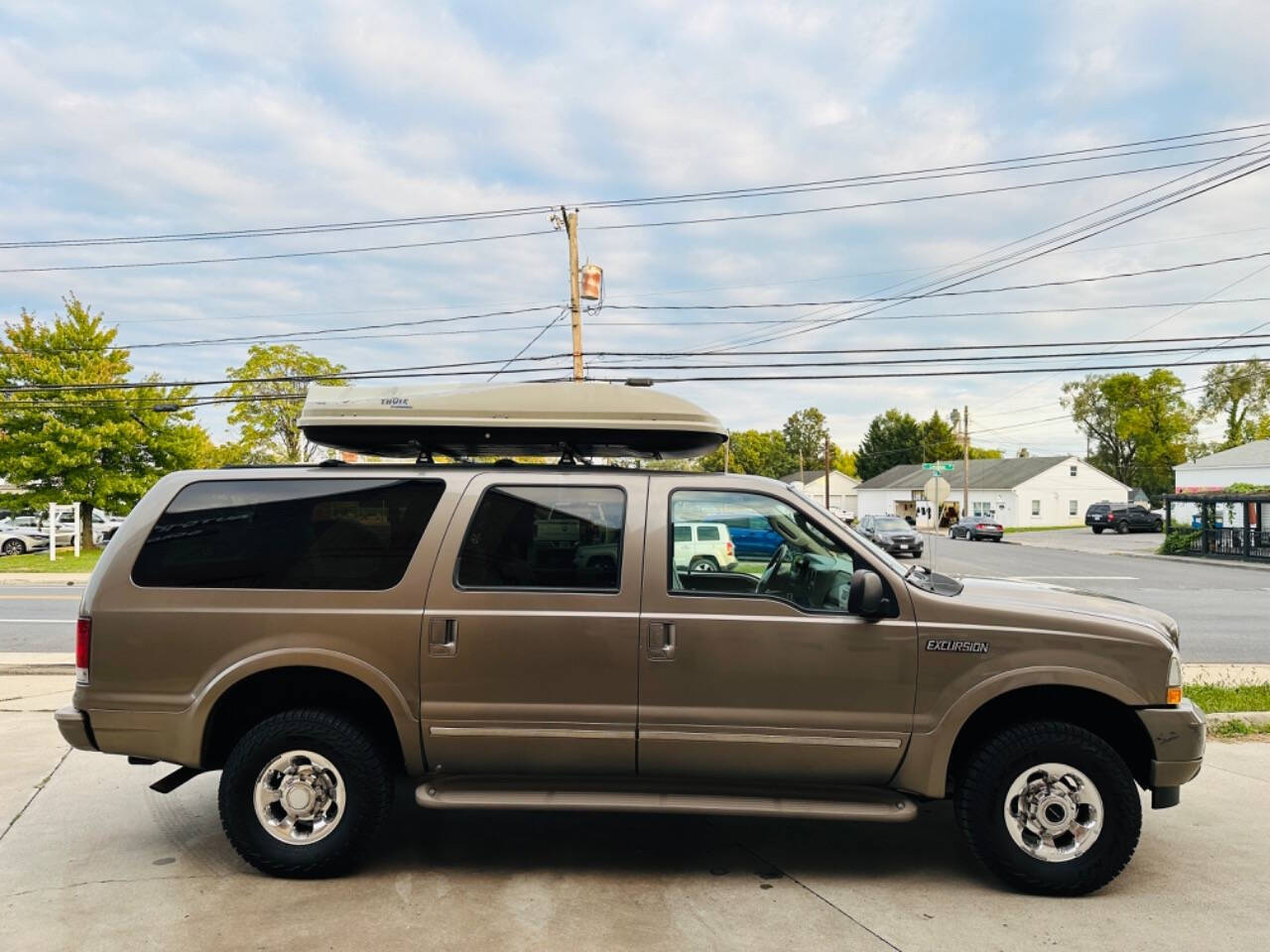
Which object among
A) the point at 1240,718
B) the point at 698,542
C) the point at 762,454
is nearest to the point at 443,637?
the point at 698,542

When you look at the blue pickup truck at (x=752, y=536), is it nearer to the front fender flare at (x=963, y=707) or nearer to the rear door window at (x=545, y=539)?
the rear door window at (x=545, y=539)

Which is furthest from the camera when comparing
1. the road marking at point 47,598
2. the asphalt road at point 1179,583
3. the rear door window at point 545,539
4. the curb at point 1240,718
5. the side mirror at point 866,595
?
the road marking at point 47,598

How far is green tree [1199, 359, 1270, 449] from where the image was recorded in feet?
258

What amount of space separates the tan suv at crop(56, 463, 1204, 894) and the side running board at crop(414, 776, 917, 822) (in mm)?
13

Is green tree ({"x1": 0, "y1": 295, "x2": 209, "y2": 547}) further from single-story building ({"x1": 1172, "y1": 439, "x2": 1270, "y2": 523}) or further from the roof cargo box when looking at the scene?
single-story building ({"x1": 1172, "y1": 439, "x2": 1270, "y2": 523})

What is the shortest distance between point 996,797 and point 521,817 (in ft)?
8.16

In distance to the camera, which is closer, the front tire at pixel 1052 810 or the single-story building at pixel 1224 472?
the front tire at pixel 1052 810

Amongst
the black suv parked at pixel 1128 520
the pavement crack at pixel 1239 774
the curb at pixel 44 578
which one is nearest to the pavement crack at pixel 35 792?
the pavement crack at pixel 1239 774

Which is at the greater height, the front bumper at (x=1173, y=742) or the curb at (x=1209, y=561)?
the front bumper at (x=1173, y=742)

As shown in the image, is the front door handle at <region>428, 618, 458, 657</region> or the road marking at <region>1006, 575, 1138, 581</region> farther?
the road marking at <region>1006, 575, 1138, 581</region>

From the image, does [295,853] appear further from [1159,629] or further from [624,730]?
[1159,629]

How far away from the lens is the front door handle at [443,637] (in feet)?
13.1

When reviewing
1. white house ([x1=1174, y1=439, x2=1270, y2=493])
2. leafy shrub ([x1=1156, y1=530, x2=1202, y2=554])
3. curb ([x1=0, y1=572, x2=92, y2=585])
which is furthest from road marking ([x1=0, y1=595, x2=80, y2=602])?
white house ([x1=1174, y1=439, x2=1270, y2=493])

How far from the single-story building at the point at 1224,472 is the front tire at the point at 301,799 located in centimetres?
5708
